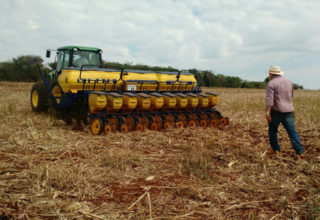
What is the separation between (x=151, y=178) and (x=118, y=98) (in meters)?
4.08

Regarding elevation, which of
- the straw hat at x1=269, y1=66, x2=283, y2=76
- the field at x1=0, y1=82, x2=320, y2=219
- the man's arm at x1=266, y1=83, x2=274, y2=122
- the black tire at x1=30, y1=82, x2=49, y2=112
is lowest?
the field at x1=0, y1=82, x2=320, y2=219

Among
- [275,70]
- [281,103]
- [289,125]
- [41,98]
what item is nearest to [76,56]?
[41,98]

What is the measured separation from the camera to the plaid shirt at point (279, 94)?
6.71m

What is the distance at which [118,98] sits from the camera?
8992mm

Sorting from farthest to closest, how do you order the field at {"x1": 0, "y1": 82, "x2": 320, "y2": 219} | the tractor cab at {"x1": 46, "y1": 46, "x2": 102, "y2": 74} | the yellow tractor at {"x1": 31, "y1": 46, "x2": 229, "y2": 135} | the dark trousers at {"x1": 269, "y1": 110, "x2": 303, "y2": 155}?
the tractor cab at {"x1": 46, "y1": 46, "x2": 102, "y2": 74} → the yellow tractor at {"x1": 31, "y1": 46, "x2": 229, "y2": 135} → the dark trousers at {"x1": 269, "y1": 110, "x2": 303, "y2": 155} → the field at {"x1": 0, "y1": 82, "x2": 320, "y2": 219}

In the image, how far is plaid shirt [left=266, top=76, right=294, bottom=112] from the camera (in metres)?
6.71

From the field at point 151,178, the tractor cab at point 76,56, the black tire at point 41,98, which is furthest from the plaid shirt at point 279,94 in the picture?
the black tire at point 41,98

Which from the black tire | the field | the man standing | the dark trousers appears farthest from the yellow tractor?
the man standing

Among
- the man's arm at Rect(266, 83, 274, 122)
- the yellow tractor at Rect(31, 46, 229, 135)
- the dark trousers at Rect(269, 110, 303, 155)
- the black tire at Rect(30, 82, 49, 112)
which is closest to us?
the man's arm at Rect(266, 83, 274, 122)

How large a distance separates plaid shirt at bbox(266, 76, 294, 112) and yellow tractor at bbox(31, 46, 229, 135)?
379 centimetres

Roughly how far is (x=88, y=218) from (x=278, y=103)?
4.52m

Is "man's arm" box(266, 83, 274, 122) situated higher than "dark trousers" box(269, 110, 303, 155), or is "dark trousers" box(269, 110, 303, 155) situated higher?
"man's arm" box(266, 83, 274, 122)

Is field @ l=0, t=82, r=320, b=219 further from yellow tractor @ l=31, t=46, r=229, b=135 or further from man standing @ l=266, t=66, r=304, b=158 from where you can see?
yellow tractor @ l=31, t=46, r=229, b=135

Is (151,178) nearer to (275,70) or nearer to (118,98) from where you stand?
(275,70)
